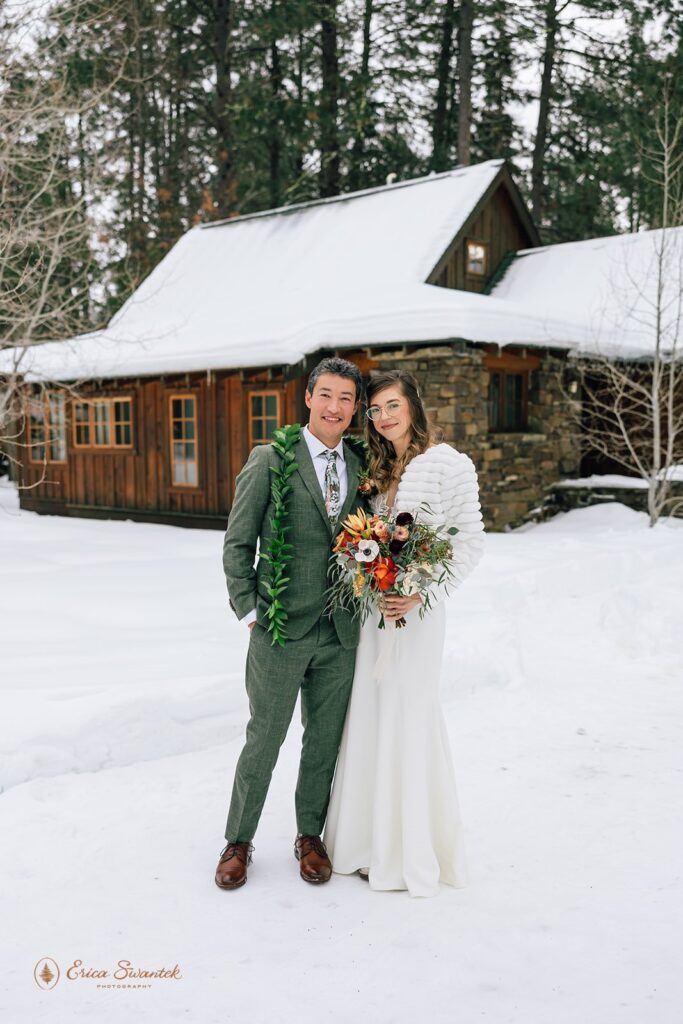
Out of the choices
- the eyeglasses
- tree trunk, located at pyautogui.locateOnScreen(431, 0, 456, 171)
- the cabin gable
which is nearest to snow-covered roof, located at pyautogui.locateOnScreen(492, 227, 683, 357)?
the cabin gable

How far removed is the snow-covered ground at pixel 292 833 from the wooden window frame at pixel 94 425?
741cm

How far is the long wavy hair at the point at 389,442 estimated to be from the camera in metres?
3.33

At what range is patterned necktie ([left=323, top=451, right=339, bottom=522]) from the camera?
3328mm

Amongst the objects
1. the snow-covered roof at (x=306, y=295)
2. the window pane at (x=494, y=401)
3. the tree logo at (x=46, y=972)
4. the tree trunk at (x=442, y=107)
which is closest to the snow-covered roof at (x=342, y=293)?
the snow-covered roof at (x=306, y=295)

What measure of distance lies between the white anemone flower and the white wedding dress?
32 centimetres

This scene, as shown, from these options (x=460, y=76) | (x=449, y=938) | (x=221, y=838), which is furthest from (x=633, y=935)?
(x=460, y=76)

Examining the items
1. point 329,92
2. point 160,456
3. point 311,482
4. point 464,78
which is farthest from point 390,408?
point 329,92

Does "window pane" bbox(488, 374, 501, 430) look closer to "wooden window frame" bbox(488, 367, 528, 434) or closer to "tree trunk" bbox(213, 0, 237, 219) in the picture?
"wooden window frame" bbox(488, 367, 528, 434)

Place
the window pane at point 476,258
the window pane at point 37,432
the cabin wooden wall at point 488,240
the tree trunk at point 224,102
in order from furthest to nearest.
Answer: the tree trunk at point 224,102, the window pane at point 37,432, the window pane at point 476,258, the cabin wooden wall at point 488,240

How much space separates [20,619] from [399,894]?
441 centimetres

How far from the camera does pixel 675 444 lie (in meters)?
13.2

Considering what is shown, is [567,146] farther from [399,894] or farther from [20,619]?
[399,894]

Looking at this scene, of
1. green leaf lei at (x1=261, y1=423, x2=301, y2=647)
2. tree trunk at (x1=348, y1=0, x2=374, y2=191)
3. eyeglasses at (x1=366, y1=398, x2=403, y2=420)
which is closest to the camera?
green leaf lei at (x1=261, y1=423, x2=301, y2=647)

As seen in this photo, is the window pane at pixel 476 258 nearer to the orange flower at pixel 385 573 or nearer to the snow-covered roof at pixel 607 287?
the snow-covered roof at pixel 607 287
